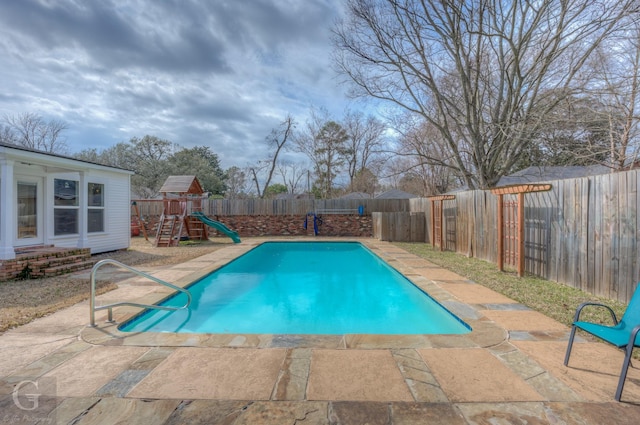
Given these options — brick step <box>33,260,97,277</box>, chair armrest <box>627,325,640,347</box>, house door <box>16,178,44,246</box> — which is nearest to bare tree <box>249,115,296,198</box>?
house door <box>16,178,44,246</box>

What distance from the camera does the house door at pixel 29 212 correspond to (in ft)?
22.1

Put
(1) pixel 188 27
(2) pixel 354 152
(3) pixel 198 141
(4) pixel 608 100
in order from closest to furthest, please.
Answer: (4) pixel 608 100 → (1) pixel 188 27 → (2) pixel 354 152 → (3) pixel 198 141

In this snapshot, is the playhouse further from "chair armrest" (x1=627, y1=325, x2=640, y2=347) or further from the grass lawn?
"chair armrest" (x1=627, y1=325, x2=640, y2=347)

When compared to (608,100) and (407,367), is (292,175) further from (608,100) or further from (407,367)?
(407,367)

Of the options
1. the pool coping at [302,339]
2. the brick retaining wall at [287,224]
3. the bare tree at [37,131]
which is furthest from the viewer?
the bare tree at [37,131]

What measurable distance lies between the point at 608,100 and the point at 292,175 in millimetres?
25080

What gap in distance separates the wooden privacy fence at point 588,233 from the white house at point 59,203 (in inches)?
376

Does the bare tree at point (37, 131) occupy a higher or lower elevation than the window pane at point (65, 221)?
higher

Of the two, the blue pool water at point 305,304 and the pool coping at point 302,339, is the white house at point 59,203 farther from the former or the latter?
the pool coping at point 302,339

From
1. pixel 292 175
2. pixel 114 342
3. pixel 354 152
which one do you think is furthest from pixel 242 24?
pixel 292 175

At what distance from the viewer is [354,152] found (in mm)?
28125

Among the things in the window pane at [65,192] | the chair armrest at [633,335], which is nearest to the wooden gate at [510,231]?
the chair armrest at [633,335]

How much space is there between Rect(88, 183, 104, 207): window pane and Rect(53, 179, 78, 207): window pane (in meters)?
0.39

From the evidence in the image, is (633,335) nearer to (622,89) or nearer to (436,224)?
(622,89)
